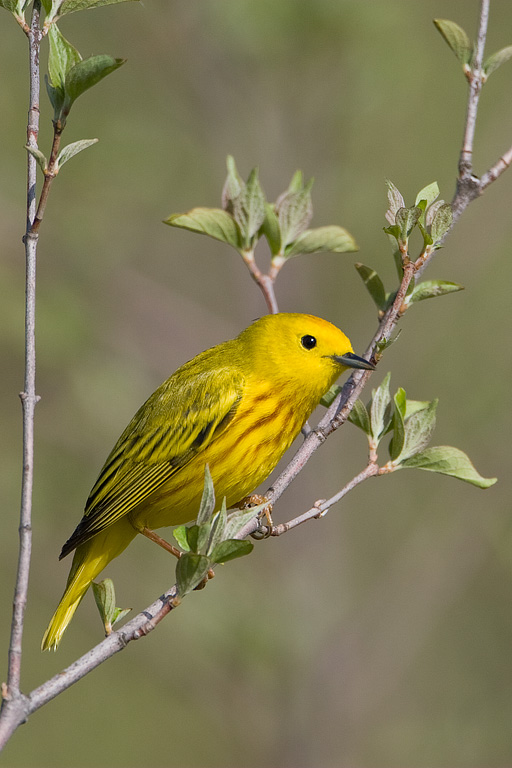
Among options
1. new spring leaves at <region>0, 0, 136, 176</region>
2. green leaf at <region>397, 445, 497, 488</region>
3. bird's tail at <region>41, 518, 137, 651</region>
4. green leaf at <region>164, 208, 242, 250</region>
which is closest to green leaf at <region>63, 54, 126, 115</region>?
new spring leaves at <region>0, 0, 136, 176</region>

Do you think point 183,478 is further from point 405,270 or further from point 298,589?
point 298,589

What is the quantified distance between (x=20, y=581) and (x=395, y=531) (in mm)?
5699

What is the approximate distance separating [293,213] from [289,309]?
105 inches

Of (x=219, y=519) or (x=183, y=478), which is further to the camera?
(x=183, y=478)

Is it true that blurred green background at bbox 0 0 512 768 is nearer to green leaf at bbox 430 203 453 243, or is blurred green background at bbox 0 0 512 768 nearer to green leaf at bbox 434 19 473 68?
→ green leaf at bbox 430 203 453 243

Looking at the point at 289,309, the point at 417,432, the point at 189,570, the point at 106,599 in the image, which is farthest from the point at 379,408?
the point at 289,309

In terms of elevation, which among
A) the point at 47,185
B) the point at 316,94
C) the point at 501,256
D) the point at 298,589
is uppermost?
the point at 316,94

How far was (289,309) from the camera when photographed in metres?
5.94

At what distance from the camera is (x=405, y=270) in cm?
266

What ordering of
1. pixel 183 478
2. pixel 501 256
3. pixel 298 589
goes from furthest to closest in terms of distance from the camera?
1. pixel 501 256
2. pixel 298 589
3. pixel 183 478

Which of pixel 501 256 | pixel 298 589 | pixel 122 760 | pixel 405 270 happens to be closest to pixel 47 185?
pixel 405 270

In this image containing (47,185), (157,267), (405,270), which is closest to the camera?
(47,185)

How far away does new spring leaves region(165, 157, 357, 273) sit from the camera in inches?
123

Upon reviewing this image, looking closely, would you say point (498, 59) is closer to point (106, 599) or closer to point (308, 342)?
point (308, 342)
